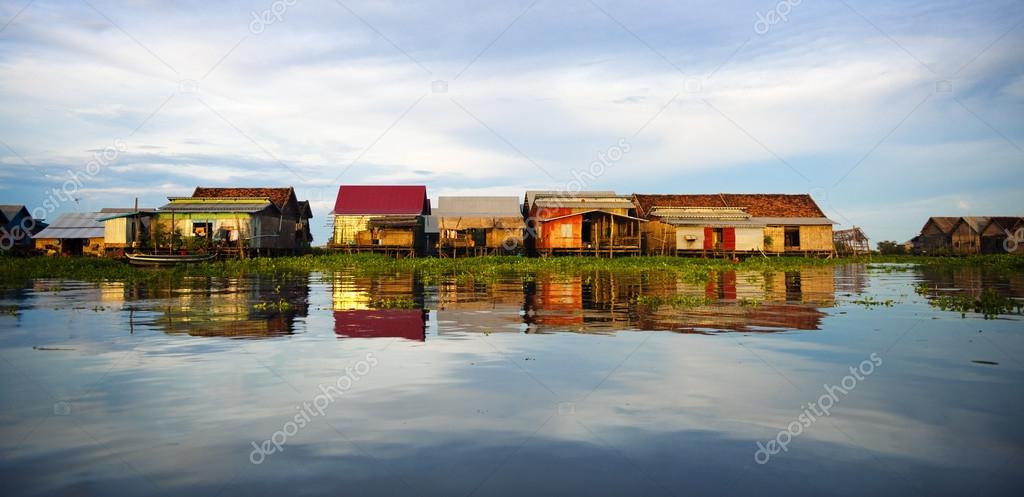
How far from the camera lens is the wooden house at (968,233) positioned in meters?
68.3

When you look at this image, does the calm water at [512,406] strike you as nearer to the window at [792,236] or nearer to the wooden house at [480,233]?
the wooden house at [480,233]

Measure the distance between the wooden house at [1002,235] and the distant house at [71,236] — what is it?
76656mm

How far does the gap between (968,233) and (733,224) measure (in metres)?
34.4

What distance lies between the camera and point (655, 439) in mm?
A: 4707

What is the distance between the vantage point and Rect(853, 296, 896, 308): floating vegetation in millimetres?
14844

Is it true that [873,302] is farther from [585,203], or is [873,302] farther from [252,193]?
[252,193]

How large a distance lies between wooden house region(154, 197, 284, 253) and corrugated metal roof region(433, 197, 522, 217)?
40.6 ft

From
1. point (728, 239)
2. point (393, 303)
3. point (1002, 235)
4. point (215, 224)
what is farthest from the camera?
point (1002, 235)

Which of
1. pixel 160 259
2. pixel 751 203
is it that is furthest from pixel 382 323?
pixel 751 203

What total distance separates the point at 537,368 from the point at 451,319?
5.04m

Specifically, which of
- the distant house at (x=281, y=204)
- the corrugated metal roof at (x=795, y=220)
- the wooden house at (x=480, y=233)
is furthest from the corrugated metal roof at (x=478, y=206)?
the corrugated metal roof at (x=795, y=220)

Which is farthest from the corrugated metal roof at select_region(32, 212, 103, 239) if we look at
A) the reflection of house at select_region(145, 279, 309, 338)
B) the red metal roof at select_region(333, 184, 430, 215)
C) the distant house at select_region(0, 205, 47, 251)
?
the reflection of house at select_region(145, 279, 309, 338)

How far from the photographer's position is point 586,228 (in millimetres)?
49688

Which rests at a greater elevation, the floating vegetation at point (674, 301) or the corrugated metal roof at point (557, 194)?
the corrugated metal roof at point (557, 194)
